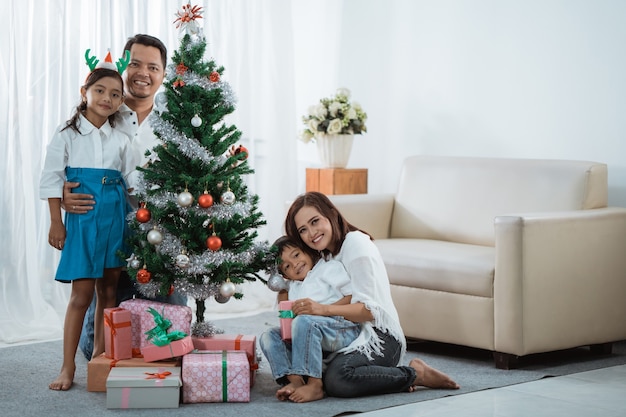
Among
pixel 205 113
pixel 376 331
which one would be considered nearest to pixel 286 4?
pixel 205 113

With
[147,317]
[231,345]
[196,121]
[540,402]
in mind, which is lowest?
[540,402]

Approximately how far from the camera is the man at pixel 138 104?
3465 mm

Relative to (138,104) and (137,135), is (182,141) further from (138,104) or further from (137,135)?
(138,104)

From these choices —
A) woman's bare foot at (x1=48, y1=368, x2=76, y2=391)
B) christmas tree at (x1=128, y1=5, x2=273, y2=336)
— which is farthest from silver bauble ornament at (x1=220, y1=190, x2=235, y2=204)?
woman's bare foot at (x1=48, y1=368, x2=76, y2=391)

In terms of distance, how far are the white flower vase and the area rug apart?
112 cm

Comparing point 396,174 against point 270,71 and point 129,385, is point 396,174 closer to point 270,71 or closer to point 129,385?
point 270,71

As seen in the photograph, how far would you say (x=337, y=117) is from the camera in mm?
5047

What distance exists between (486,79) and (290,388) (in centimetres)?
237

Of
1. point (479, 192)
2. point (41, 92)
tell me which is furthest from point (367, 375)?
point (41, 92)

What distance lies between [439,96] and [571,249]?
1.63 m

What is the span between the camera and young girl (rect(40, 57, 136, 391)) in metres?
3.25

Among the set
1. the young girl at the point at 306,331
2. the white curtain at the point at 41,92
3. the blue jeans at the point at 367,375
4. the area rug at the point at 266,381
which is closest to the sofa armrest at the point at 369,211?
the area rug at the point at 266,381

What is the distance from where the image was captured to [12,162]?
14.1ft

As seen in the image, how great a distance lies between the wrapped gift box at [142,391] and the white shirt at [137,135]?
764mm
